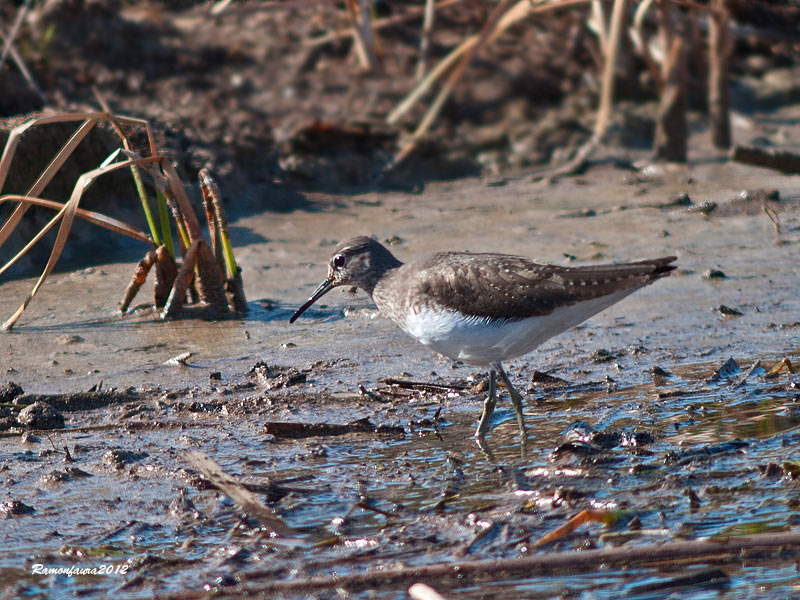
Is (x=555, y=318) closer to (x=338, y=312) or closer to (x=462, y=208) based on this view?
(x=338, y=312)

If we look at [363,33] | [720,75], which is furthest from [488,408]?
[363,33]

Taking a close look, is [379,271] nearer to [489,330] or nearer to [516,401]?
[489,330]

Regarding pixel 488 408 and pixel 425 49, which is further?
pixel 425 49

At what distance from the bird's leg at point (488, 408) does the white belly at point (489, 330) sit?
22cm

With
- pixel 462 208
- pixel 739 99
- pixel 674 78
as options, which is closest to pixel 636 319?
pixel 462 208

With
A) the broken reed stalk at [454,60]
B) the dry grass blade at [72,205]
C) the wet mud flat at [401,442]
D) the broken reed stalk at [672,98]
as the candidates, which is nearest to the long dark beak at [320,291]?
the wet mud flat at [401,442]

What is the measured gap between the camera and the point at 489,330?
4781 millimetres

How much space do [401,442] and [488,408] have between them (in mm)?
489

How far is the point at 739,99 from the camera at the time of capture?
36.8ft

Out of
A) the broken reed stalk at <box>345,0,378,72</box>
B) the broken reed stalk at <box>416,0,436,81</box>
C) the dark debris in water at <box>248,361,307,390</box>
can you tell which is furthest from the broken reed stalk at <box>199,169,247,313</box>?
the broken reed stalk at <box>416,0,436,81</box>

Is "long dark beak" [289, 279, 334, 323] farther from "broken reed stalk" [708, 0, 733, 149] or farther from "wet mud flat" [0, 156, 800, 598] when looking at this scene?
"broken reed stalk" [708, 0, 733, 149]

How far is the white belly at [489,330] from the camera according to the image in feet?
15.7

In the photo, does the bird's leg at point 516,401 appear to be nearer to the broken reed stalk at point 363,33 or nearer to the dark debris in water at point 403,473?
the dark debris in water at point 403,473

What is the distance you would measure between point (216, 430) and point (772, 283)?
3.94 metres
